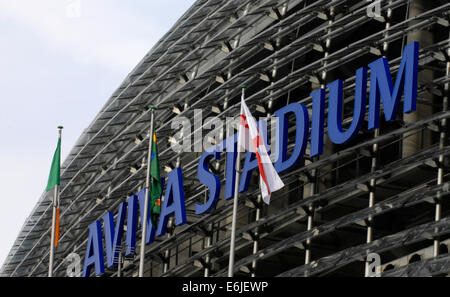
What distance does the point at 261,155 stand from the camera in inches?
1382

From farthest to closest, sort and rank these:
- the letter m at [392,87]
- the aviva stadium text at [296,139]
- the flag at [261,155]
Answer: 1. the aviva stadium text at [296,139]
2. the letter m at [392,87]
3. the flag at [261,155]

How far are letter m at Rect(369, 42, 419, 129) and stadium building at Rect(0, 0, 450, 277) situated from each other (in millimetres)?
231

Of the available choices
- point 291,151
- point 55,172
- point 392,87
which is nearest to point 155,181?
point 55,172

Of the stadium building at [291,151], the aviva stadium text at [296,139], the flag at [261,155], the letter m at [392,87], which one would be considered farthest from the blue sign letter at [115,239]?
the letter m at [392,87]

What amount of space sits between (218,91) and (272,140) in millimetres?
6172

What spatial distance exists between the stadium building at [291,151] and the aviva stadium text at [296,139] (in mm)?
427

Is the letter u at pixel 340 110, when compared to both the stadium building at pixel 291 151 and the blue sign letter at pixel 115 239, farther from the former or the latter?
the blue sign letter at pixel 115 239

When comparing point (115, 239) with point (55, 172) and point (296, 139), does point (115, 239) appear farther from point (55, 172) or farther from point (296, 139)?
point (296, 139)

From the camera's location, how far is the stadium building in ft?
132

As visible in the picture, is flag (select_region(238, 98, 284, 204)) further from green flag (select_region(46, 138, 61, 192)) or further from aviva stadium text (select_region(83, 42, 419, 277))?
green flag (select_region(46, 138, 61, 192))

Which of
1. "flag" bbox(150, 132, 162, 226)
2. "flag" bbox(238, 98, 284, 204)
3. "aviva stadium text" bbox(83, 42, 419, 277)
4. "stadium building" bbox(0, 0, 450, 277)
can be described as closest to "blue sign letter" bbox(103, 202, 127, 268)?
"aviva stadium text" bbox(83, 42, 419, 277)

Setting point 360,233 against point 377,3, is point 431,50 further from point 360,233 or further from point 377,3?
point 360,233

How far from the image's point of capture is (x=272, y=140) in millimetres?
45688

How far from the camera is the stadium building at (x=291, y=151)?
40188 millimetres
